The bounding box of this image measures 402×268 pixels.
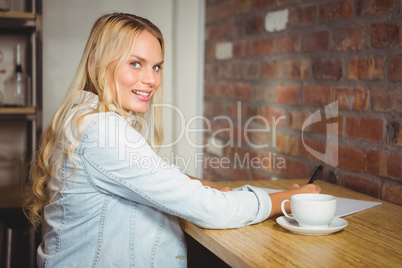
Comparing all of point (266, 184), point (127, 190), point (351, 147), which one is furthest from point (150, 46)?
point (351, 147)

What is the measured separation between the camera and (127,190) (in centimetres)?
112

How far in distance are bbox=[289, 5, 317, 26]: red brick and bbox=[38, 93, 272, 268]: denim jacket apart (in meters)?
0.80

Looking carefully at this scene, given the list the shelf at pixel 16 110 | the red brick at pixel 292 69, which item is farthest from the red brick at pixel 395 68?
the shelf at pixel 16 110

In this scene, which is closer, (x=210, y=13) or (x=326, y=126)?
(x=326, y=126)

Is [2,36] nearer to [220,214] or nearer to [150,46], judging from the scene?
[150,46]

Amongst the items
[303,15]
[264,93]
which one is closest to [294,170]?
[264,93]

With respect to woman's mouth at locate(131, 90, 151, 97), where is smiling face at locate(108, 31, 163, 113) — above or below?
above

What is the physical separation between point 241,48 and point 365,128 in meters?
0.89

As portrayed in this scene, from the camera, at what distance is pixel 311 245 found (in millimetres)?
987

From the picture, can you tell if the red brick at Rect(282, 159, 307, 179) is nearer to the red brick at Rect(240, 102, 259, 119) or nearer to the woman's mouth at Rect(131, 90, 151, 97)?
the red brick at Rect(240, 102, 259, 119)

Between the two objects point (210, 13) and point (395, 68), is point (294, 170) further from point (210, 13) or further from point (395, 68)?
point (210, 13)

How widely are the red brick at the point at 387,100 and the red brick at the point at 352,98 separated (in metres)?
0.03

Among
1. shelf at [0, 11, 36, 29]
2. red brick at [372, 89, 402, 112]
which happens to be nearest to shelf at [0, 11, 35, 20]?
shelf at [0, 11, 36, 29]

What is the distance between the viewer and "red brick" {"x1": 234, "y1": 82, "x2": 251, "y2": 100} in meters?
2.18
